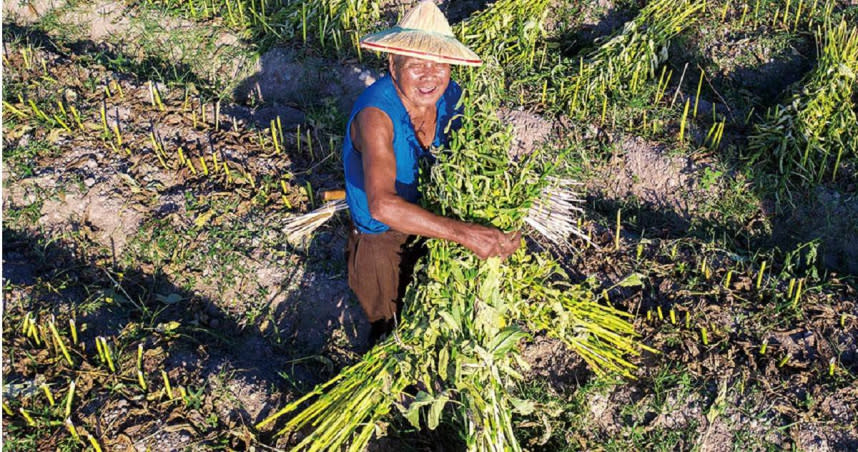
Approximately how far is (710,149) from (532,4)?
1519 mm

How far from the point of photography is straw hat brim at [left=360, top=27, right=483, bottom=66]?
8.29ft

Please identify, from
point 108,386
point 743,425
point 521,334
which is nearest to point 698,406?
point 743,425

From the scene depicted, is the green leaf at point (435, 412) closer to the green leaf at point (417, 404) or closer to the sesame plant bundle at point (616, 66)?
the green leaf at point (417, 404)

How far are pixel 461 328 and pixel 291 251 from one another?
1.37 meters

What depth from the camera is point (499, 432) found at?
7.98ft

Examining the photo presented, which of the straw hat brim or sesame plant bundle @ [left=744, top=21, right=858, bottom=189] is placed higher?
the straw hat brim

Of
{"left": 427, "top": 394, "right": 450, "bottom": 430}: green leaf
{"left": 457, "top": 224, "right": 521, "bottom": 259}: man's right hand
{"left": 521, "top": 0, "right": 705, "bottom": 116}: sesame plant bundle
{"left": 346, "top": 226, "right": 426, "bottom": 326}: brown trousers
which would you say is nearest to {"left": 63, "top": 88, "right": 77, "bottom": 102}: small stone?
{"left": 346, "top": 226, "right": 426, "bottom": 326}: brown trousers

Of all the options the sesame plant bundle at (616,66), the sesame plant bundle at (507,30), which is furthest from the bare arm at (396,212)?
the sesame plant bundle at (507,30)

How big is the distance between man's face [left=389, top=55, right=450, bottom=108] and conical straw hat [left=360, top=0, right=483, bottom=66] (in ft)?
0.17

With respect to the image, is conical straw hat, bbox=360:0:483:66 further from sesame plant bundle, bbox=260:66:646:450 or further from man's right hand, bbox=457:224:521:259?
man's right hand, bbox=457:224:521:259

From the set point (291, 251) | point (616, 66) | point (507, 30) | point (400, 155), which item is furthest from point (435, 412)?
point (507, 30)

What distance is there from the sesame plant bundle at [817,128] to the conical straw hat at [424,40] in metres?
2.21

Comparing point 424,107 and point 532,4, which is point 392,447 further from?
point 532,4

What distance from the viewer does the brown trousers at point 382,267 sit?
2885mm
